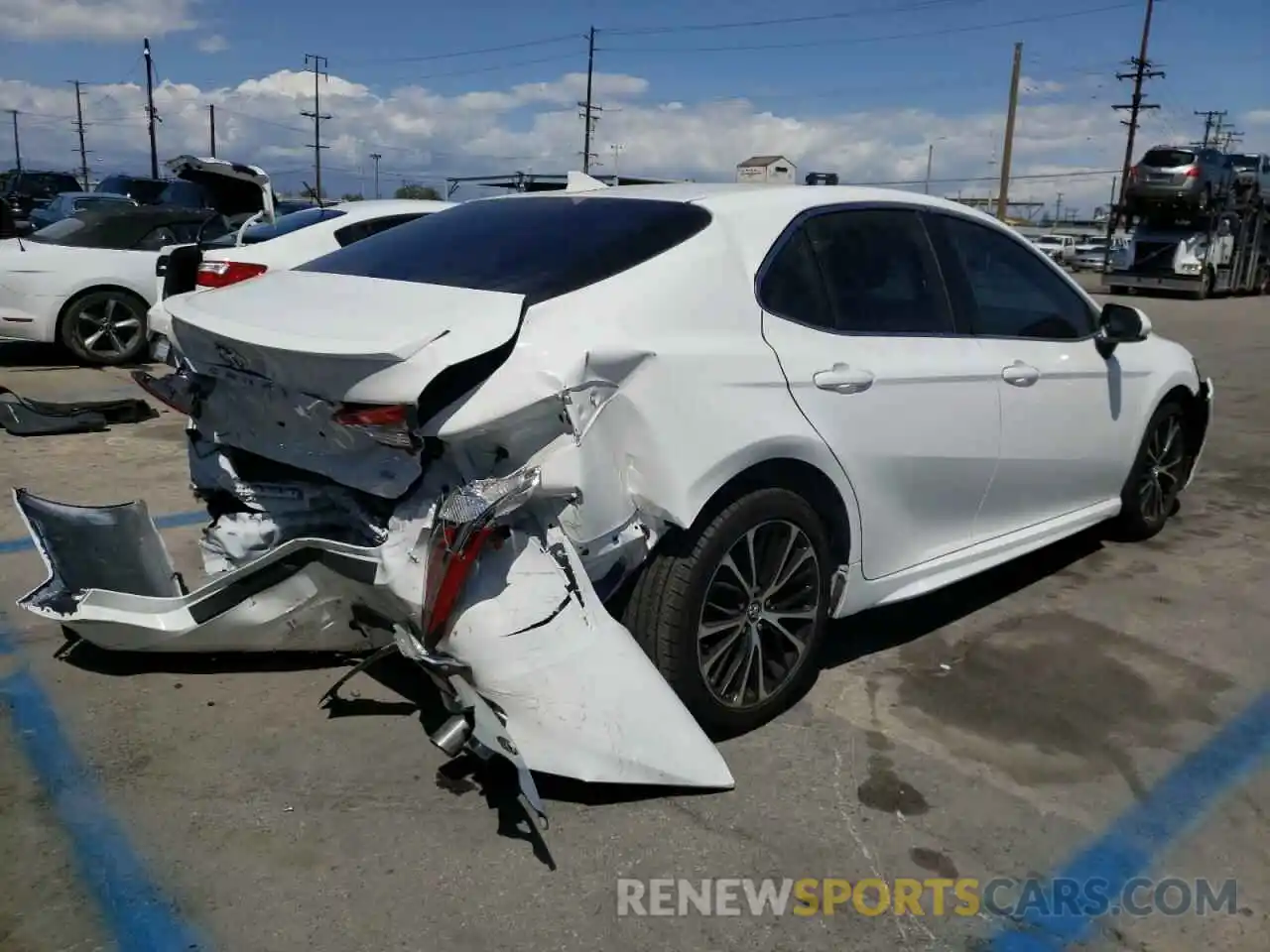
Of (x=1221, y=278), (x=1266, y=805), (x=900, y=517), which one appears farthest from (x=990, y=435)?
(x=1221, y=278)

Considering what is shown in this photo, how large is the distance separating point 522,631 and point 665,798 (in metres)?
0.73

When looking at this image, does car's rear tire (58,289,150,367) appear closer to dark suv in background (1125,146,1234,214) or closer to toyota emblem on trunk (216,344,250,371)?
toyota emblem on trunk (216,344,250,371)

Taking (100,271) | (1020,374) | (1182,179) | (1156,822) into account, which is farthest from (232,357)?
(1182,179)

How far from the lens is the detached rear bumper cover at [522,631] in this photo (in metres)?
2.68

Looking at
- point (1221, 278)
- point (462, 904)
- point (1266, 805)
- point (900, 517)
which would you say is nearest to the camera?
point (462, 904)

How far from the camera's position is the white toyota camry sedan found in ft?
8.82

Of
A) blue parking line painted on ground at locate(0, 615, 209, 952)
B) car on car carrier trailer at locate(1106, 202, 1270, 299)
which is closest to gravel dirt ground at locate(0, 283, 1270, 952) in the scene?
blue parking line painted on ground at locate(0, 615, 209, 952)

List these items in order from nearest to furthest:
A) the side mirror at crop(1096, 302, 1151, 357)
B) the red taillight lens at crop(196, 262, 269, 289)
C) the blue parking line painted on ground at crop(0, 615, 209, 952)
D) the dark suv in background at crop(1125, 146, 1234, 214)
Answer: the blue parking line painted on ground at crop(0, 615, 209, 952), the side mirror at crop(1096, 302, 1151, 357), the red taillight lens at crop(196, 262, 269, 289), the dark suv in background at crop(1125, 146, 1234, 214)

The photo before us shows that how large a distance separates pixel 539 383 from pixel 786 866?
141 centimetres

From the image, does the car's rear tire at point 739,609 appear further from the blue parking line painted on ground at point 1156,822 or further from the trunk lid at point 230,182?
the trunk lid at point 230,182

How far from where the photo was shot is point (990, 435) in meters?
3.98

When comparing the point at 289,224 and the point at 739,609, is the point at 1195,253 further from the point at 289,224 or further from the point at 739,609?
the point at 739,609

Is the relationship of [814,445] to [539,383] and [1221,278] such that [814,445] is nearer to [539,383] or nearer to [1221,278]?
[539,383]

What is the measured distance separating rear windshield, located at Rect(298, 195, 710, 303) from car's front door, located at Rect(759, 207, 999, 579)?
41cm
